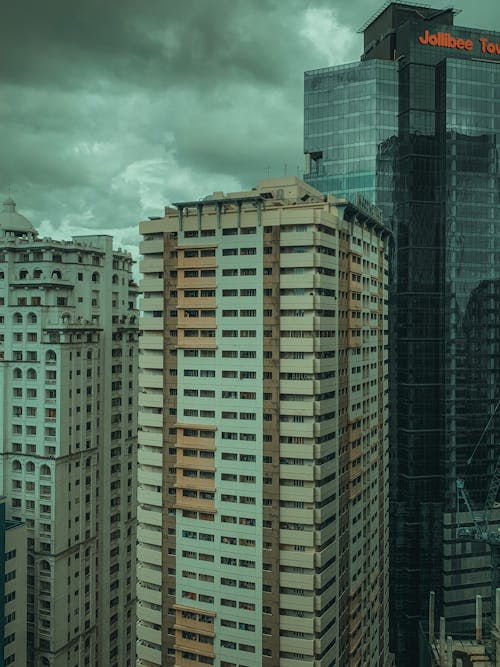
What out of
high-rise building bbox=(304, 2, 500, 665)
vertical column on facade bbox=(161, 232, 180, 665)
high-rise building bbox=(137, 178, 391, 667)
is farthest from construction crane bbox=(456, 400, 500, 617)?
vertical column on facade bbox=(161, 232, 180, 665)

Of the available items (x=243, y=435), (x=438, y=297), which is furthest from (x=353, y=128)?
(x=243, y=435)

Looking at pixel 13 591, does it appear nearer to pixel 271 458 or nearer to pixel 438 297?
pixel 271 458

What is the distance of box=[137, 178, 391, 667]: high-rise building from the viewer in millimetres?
75312

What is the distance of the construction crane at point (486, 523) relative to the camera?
123750 mm

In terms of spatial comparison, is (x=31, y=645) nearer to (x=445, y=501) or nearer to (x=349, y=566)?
(x=349, y=566)

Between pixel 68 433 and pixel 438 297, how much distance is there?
7710 centimetres

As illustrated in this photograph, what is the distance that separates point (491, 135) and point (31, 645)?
125 metres

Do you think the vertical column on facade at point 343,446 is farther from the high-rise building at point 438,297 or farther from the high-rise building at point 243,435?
the high-rise building at point 438,297

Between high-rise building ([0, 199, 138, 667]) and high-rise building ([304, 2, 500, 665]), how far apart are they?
55.3m

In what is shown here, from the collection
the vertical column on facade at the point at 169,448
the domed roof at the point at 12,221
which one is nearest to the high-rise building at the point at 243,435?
the vertical column on facade at the point at 169,448

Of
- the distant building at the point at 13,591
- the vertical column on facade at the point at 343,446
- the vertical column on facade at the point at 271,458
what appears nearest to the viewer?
the vertical column on facade at the point at 271,458

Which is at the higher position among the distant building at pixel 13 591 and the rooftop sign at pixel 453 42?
the rooftop sign at pixel 453 42

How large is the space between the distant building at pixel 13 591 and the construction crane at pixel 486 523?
78823 mm

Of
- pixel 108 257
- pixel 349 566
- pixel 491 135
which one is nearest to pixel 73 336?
pixel 108 257
